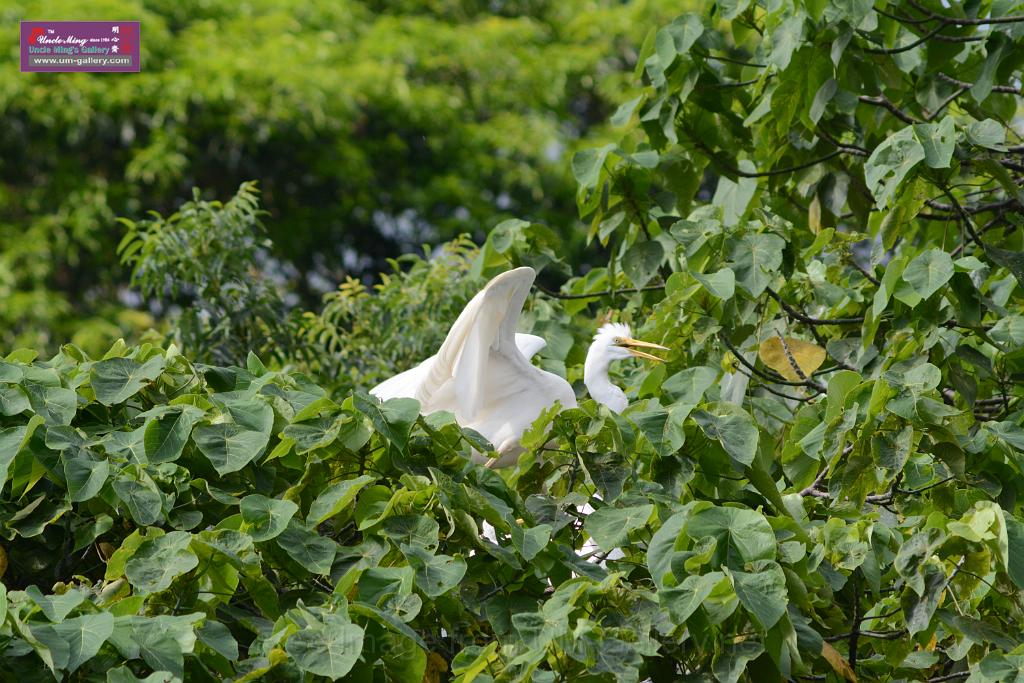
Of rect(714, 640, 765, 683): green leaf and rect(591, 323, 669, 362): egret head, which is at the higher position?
rect(714, 640, 765, 683): green leaf

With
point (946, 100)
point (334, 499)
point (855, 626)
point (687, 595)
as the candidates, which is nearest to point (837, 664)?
point (855, 626)

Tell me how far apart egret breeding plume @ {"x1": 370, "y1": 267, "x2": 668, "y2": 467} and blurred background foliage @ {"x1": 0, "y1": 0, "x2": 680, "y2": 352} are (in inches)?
294

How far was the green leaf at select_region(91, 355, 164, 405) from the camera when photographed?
3.06m

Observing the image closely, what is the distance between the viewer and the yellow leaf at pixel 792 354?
4129 millimetres

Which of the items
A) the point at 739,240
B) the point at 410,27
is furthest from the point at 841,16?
the point at 410,27

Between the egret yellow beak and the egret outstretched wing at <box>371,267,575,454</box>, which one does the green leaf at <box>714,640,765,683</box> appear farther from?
the egret yellow beak

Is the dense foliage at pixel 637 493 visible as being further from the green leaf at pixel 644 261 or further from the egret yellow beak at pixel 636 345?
the egret yellow beak at pixel 636 345

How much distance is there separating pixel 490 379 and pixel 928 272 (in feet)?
4.38

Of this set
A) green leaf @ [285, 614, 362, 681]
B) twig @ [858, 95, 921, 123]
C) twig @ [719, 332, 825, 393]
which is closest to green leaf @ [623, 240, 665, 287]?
twig @ [719, 332, 825, 393]

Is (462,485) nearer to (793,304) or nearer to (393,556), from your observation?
(393,556)

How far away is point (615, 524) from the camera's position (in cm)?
280

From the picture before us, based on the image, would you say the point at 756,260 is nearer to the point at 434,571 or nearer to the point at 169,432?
the point at 434,571

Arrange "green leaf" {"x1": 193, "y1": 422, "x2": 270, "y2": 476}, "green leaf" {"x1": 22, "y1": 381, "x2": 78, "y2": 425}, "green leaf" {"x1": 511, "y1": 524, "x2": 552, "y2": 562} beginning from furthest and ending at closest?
"green leaf" {"x1": 22, "y1": 381, "x2": 78, "y2": 425}
"green leaf" {"x1": 193, "y1": 422, "x2": 270, "y2": 476}
"green leaf" {"x1": 511, "y1": 524, "x2": 552, "y2": 562}

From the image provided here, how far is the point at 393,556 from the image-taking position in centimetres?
279
